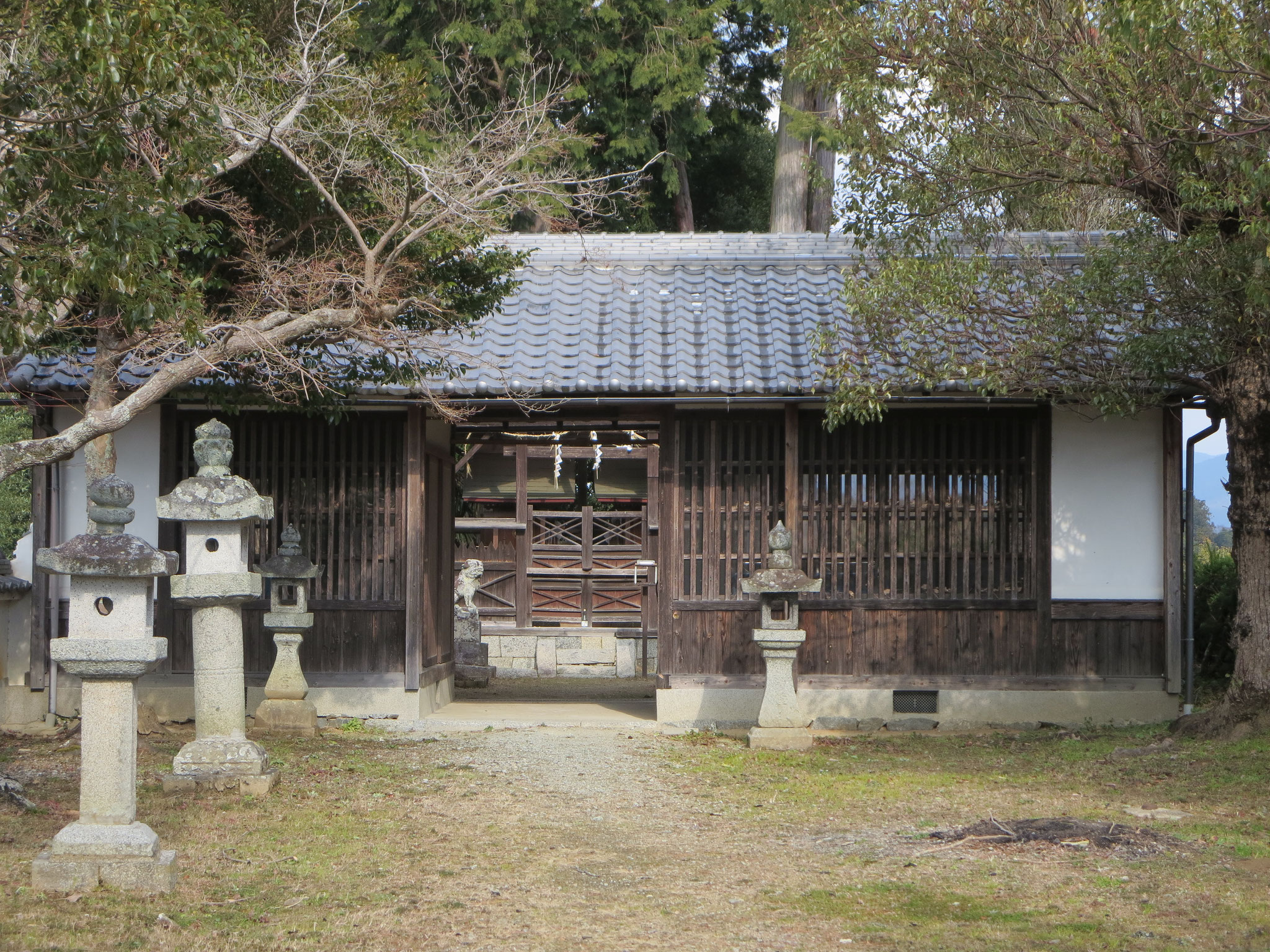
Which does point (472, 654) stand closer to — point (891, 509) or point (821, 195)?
point (891, 509)

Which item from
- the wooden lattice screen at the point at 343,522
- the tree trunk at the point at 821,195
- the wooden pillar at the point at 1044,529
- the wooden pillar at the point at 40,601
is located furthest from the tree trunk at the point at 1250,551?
the tree trunk at the point at 821,195

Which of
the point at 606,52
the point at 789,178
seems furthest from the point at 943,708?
the point at 606,52

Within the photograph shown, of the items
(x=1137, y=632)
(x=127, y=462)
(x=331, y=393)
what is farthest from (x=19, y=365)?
(x=1137, y=632)

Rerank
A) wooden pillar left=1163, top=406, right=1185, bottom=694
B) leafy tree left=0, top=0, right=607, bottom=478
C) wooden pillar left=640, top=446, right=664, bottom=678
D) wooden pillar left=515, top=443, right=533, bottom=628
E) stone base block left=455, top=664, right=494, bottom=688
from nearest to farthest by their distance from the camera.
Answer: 1. leafy tree left=0, top=0, right=607, bottom=478
2. wooden pillar left=1163, top=406, right=1185, bottom=694
3. stone base block left=455, top=664, right=494, bottom=688
4. wooden pillar left=640, top=446, right=664, bottom=678
5. wooden pillar left=515, top=443, right=533, bottom=628

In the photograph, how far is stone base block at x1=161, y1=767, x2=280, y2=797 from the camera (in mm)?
7797

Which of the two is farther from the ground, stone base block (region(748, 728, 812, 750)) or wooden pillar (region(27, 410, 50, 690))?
wooden pillar (region(27, 410, 50, 690))

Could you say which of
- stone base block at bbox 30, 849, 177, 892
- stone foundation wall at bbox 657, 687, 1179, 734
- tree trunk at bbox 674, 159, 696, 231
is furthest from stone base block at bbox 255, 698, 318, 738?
tree trunk at bbox 674, 159, 696, 231

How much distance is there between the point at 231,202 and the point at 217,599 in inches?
118

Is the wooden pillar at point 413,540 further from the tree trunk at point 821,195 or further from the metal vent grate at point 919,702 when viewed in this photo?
the tree trunk at point 821,195

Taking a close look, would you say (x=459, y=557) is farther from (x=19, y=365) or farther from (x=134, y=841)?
(x=134, y=841)

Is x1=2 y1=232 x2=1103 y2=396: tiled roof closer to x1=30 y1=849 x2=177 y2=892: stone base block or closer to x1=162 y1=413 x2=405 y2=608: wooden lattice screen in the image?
x1=162 y1=413 x2=405 y2=608: wooden lattice screen

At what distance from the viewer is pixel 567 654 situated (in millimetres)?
19172

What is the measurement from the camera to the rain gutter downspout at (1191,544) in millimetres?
10884

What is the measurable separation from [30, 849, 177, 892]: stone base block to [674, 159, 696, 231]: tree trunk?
16.9 meters
